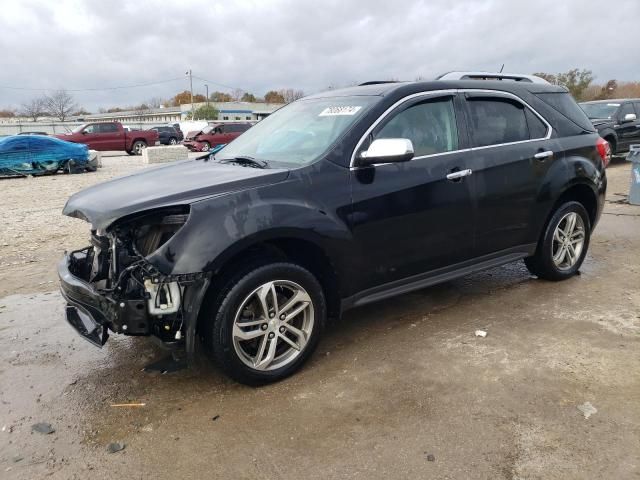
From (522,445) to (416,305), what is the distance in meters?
2.02

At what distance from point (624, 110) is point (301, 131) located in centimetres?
1381

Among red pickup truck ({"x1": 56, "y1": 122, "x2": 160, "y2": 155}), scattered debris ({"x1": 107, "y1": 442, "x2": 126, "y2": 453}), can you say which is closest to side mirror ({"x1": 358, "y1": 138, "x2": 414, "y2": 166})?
scattered debris ({"x1": 107, "y1": 442, "x2": 126, "y2": 453})

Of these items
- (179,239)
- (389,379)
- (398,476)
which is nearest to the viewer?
(398,476)

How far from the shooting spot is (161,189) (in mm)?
3162

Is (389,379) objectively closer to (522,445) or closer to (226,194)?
(522,445)

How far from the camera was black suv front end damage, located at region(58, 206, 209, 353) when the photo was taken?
283 cm

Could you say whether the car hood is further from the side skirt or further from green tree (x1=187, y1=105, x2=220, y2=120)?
green tree (x1=187, y1=105, x2=220, y2=120)

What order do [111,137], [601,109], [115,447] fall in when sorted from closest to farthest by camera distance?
[115,447] < [601,109] < [111,137]

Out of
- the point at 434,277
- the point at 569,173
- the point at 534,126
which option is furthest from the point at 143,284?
the point at 569,173

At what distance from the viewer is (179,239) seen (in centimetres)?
279

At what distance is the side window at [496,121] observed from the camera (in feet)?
13.5

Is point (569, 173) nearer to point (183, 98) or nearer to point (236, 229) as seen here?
point (236, 229)

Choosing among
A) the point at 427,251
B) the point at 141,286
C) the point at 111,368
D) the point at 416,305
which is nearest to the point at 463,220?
the point at 427,251

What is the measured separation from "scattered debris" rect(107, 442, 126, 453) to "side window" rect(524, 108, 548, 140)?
3929 mm
